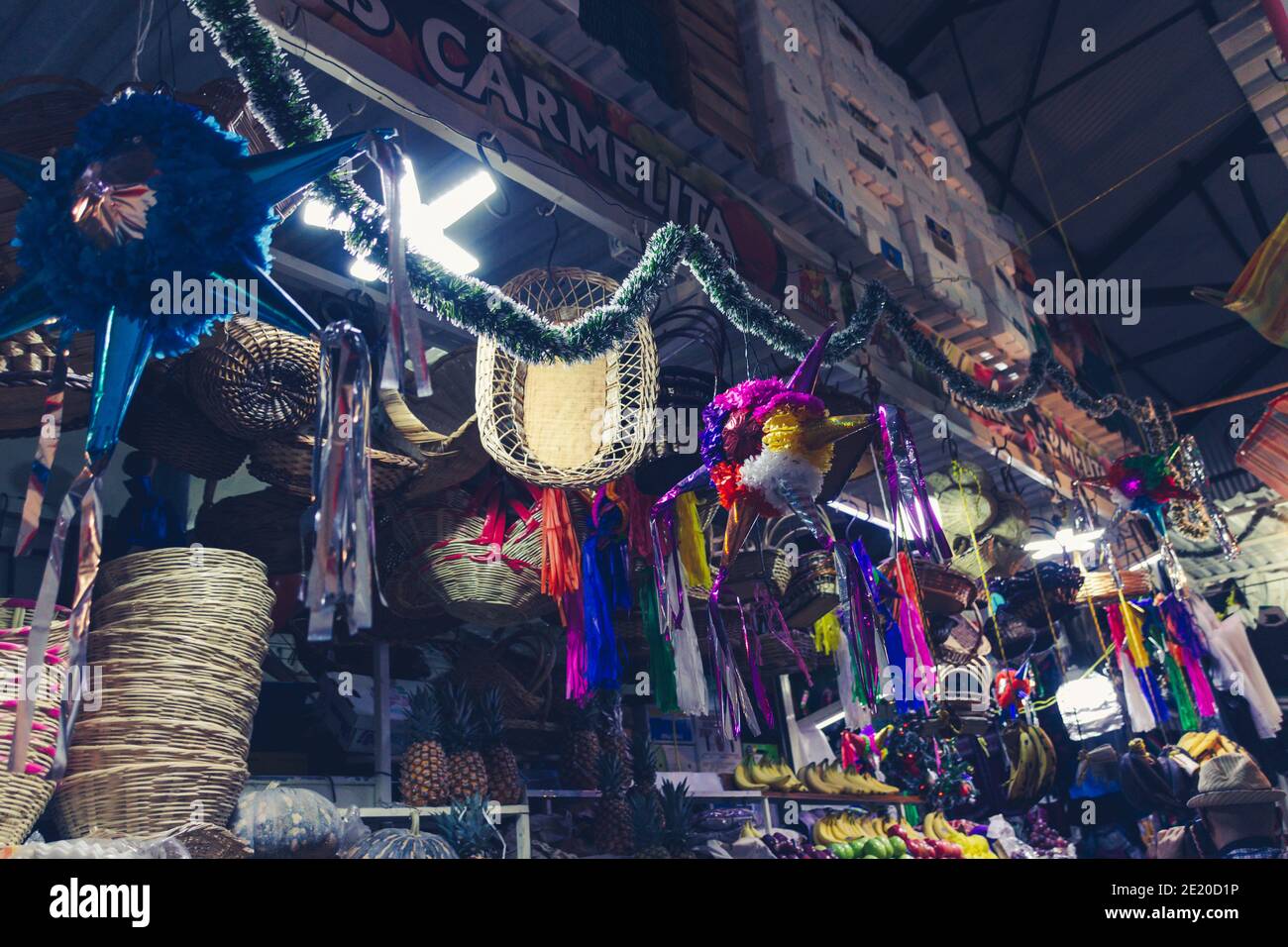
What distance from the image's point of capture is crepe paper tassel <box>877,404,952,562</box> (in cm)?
326

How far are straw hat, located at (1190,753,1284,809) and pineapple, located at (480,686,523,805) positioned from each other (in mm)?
4199

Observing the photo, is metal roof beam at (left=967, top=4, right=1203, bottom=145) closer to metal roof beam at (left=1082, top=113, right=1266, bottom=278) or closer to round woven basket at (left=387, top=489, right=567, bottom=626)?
metal roof beam at (left=1082, top=113, right=1266, bottom=278)

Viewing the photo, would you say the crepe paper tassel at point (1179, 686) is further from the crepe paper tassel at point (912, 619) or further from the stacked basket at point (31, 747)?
the stacked basket at point (31, 747)

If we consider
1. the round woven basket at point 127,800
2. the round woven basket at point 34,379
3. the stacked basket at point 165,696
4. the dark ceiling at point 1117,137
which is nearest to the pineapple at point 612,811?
the stacked basket at point 165,696

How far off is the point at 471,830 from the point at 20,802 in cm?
132

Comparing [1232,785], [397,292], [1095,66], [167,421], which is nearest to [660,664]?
[167,421]

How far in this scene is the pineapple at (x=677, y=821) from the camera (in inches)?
148

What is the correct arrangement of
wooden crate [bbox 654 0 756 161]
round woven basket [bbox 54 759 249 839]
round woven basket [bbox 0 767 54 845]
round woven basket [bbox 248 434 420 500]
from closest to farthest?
Answer: round woven basket [bbox 0 767 54 845] → round woven basket [bbox 54 759 249 839] → round woven basket [bbox 248 434 420 500] → wooden crate [bbox 654 0 756 161]

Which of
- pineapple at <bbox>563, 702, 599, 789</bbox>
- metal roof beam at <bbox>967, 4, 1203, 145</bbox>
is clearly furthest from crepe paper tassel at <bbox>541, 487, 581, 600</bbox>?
metal roof beam at <bbox>967, 4, 1203, 145</bbox>

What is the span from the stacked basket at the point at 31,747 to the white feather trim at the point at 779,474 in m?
1.86

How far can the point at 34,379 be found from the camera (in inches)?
93.3

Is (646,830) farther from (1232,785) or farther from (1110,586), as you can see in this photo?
(1232,785)

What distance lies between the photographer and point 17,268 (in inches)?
85.1
